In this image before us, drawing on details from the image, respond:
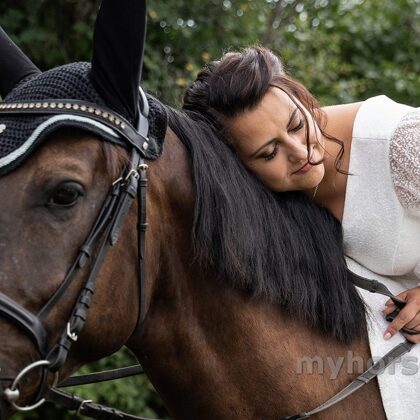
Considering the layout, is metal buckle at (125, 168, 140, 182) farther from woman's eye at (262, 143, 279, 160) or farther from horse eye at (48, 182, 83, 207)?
woman's eye at (262, 143, 279, 160)

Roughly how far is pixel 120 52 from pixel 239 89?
0.51 meters

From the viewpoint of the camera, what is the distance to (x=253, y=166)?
2.37 metres

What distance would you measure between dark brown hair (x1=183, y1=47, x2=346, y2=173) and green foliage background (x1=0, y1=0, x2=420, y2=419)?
4.21ft

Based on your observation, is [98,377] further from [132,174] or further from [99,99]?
[99,99]

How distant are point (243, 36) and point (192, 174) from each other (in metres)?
2.81

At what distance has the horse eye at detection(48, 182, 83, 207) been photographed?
185 centimetres

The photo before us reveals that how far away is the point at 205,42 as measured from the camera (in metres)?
4.67

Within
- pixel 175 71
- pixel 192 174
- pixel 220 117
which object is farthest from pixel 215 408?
pixel 175 71

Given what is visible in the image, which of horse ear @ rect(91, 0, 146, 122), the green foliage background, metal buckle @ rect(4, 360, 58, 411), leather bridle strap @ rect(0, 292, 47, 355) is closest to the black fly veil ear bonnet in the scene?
horse ear @ rect(91, 0, 146, 122)

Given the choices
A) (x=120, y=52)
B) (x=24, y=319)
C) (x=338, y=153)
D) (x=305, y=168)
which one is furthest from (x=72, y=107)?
(x=338, y=153)

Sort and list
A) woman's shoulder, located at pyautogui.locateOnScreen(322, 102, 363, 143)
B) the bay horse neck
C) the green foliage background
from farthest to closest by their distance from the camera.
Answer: the green foliage background, woman's shoulder, located at pyautogui.locateOnScreen(322, 102, 363, 143), the bay horse neck

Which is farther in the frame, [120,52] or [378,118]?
[378,118]

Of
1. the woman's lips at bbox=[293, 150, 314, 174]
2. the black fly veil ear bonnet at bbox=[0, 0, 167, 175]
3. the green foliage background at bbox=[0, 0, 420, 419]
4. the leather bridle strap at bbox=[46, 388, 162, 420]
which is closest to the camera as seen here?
the black fly veil ear bonnet at bbox=[0, 0, 167, 175]

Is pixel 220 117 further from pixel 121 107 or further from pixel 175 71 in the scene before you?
pixel 175 71
